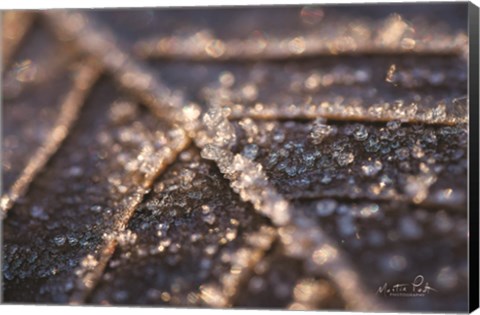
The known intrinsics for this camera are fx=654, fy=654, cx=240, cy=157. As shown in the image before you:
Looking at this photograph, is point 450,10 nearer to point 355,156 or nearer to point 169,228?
point 355,156

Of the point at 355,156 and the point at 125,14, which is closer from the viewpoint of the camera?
the point at 355,156

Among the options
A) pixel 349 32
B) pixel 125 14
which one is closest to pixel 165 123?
pixel 125 14

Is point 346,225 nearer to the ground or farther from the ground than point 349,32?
nearer to the ground
